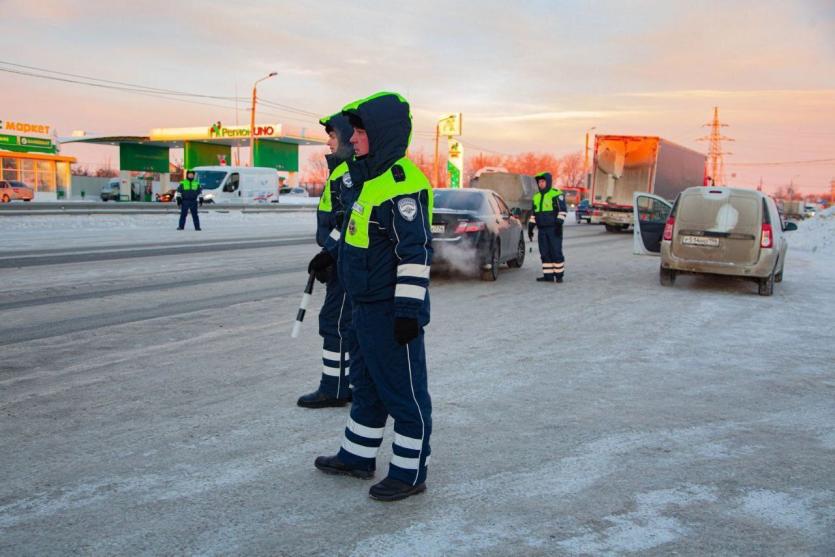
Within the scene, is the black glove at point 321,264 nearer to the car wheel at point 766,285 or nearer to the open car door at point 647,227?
the car wheel at point 766,285

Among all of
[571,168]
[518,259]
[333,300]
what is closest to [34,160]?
[518,259]

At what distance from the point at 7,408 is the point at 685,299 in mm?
8942

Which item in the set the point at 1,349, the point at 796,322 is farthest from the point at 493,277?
the point at 1,349

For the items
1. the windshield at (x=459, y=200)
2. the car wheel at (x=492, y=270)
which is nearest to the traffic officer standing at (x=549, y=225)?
the car wheel at (x=492, y=270)

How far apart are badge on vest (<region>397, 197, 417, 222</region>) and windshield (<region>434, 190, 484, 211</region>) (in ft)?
29.2

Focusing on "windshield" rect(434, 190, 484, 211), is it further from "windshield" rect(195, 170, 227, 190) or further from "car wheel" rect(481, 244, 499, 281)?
"windshield" rect(195, 170, 227, 190)

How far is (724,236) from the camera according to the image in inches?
458

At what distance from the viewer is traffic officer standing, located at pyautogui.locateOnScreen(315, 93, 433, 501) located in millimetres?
3562

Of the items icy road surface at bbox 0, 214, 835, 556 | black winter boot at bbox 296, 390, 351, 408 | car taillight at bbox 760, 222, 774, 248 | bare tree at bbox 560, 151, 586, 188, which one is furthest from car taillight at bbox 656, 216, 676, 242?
bare tree at bbox 560, 151, 586, 188

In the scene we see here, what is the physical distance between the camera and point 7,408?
4.91 m

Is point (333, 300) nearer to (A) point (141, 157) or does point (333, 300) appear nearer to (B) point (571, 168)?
(A) point (141, 157)

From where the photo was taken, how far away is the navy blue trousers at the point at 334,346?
5176 mm

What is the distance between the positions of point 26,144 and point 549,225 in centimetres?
5024

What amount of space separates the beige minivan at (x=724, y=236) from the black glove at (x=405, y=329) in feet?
30.8
